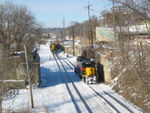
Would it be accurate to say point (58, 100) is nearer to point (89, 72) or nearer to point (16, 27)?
point (89, 72)

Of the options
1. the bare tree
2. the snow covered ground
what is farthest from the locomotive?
the bare tree

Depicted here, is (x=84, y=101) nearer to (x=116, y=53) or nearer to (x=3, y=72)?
(x=3, y=72)

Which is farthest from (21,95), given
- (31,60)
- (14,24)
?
(14,24)

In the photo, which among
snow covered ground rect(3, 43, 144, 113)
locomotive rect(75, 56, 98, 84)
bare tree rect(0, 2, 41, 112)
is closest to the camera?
snow covered ground rect(3, 43, 144, 113)

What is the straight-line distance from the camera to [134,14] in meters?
15.2

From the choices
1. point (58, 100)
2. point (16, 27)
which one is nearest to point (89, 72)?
point (58, 100)

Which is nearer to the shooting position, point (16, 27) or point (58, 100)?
point (58, 100)

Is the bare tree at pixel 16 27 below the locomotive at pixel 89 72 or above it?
above

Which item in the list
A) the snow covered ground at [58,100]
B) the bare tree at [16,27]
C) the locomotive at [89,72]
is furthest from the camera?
the bare tree at [16,27]

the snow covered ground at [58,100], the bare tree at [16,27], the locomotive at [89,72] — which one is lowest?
the snow covered ground at [58,100]

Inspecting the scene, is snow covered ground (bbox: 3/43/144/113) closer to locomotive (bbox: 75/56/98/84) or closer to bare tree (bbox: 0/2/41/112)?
locomotive (bbox: 75/56/98/84)

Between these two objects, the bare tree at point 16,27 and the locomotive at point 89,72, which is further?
the bare tree at point 16,27

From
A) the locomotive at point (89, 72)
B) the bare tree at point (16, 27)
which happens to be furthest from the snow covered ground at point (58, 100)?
the bare tree at point (16, 27)

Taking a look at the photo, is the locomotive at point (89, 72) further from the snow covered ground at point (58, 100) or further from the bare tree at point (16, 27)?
the bare tree at point (16, 27)
